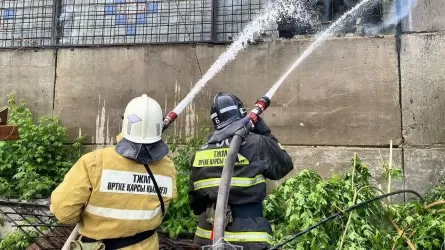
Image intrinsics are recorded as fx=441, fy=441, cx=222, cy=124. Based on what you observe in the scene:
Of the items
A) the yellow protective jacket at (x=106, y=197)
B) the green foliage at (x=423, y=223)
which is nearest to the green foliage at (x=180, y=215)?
the yellow protective jacket at (x=106, y=197)

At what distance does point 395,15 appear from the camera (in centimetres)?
606

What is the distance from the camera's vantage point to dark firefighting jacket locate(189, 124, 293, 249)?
3666 millimetres

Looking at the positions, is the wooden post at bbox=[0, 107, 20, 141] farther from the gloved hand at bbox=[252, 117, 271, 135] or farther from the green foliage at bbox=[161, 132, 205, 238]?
the gloved hand at bbox=[252, 117, 271, 135]

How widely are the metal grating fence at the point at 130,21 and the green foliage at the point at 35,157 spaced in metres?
1.44

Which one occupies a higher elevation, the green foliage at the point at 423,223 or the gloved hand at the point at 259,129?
the gloved hand at the point at 259,129

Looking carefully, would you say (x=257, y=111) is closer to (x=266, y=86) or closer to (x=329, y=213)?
(x=329, y=213)

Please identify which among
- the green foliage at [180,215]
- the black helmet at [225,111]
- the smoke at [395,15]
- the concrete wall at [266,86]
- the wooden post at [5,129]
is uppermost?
the smoke at [395,15]

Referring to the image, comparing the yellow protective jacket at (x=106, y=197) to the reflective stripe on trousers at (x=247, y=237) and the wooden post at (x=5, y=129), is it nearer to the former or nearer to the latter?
the reflective stripe on trousers at (x=247, y=237)

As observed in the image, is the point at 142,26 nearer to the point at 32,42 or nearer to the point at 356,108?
the point at 32,42

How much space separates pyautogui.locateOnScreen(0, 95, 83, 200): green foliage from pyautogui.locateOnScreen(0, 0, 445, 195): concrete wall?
29 centimetres

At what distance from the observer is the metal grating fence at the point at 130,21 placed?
261 inches

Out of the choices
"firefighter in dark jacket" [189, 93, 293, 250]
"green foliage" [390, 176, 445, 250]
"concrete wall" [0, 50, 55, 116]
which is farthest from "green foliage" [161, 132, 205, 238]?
"concrete wall" [0, 50, 55, 116]

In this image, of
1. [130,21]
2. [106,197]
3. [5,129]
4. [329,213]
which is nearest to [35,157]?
[5,129]

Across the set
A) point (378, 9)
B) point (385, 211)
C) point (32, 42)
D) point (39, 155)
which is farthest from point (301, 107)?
point (32, 42)
